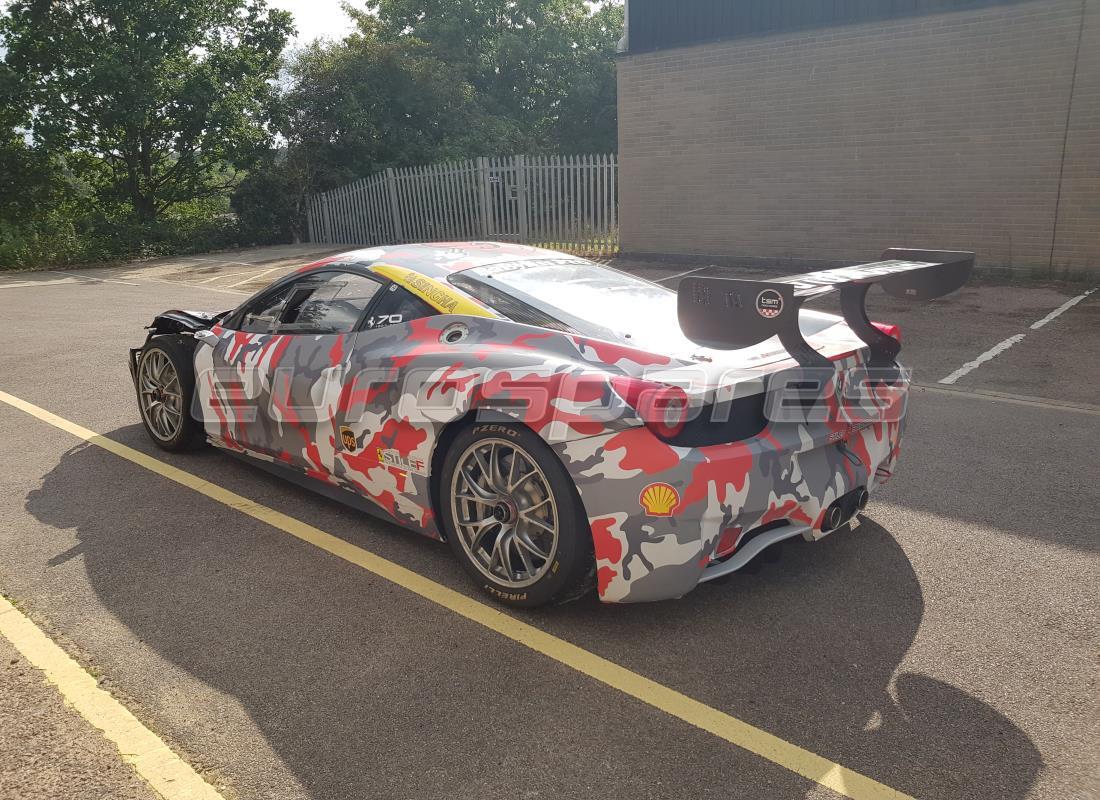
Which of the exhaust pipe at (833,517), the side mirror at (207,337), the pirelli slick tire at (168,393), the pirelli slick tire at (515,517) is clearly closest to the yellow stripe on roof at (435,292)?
the pirelli slick tire at (515,517)

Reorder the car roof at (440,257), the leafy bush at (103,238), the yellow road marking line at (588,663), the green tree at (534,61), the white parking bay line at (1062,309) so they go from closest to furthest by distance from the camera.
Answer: the yellow road marking line at (588,663) < the car roof at (440,257) < the white parking bay line at (1062,309) < the leafy bush at (103,238) < the green tree at (534,61)

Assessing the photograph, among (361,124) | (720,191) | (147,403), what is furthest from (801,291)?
(361,124)

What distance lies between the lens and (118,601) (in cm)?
358

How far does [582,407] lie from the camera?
120 inches

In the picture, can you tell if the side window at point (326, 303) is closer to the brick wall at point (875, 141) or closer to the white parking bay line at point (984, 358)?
the white parking bay line at point (984, 358)

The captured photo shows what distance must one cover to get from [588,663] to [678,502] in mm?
684

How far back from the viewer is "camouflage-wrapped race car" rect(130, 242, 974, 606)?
300 cm

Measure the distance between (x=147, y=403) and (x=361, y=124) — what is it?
18858mm

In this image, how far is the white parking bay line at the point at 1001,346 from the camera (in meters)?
7.27

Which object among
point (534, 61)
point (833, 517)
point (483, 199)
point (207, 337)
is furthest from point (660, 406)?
point (534, 61)

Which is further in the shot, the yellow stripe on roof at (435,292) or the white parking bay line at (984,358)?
the white parking bay line at (984,358)

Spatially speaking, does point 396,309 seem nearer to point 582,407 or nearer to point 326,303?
point 326,303

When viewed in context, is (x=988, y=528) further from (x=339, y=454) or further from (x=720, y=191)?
(x=720, y=191)

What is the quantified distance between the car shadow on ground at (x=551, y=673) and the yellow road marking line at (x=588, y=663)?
0.06 m
